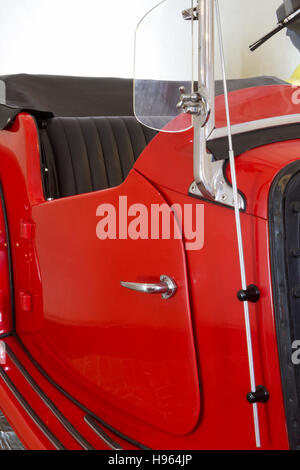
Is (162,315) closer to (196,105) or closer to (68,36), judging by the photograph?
(196,105)

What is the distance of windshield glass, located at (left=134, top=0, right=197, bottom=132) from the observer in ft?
2.79

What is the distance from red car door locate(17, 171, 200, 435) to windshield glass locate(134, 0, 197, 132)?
0.13 metres

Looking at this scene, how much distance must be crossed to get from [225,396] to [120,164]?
46.5 inches

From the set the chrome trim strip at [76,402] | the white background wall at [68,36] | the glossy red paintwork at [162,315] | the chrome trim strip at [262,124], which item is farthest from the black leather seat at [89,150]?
the white background wall at [68,36]

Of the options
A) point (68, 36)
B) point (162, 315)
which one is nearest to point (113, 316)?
point (162, 315)

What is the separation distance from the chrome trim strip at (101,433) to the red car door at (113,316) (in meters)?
0.03

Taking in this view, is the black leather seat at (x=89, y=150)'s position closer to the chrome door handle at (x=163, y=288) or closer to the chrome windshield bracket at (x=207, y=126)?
the chrome door handle at (x=163, y=288)

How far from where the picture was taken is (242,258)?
2.42ft

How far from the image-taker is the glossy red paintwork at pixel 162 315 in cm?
79

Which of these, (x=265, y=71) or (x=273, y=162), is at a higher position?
(x=265, y=71)

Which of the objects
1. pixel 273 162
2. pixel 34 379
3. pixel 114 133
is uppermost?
pixel 114 133

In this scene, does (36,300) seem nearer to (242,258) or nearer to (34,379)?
(34,379)
